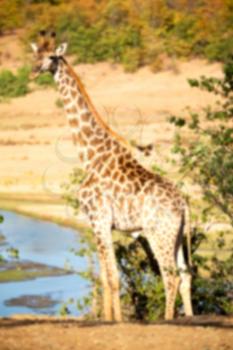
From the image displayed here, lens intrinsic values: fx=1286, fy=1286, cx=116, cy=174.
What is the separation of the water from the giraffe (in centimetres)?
325

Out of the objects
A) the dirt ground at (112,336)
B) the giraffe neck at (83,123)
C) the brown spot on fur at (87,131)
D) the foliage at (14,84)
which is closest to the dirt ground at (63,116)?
the foliage at (14,84)

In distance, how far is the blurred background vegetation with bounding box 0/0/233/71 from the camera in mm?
38469

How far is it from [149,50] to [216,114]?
2665 cm

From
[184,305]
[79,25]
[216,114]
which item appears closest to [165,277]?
[184,305]

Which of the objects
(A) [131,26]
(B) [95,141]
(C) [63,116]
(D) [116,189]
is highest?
(A) [131,26]

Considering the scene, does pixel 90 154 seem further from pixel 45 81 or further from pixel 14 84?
pixel 45 81

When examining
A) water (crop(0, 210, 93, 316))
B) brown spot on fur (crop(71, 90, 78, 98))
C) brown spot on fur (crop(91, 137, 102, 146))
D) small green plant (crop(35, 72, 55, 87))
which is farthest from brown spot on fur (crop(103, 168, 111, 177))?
small green plant (crop(35, 72, 55, 87))

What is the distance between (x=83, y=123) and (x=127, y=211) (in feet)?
3.23

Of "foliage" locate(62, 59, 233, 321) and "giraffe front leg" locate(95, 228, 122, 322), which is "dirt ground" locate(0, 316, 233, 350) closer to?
"giraffe front leg" locate(95, 228, 122, 322)

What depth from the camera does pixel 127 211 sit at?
393 inches

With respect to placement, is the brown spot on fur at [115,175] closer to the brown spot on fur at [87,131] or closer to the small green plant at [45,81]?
the brown spot on fur at [87,131]

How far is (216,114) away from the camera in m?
11.7

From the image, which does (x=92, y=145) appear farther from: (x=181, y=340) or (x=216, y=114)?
(x=181, y=340)

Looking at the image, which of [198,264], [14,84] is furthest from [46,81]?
[198,264]
